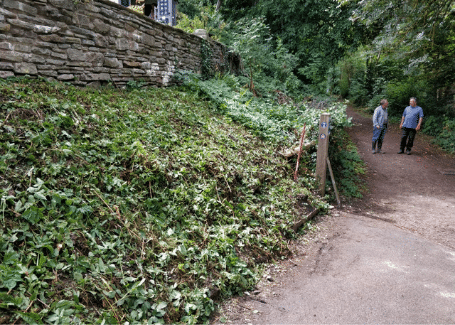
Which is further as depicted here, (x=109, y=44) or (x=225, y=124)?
(x=225, y=124)

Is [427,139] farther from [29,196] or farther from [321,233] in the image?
[29,196]

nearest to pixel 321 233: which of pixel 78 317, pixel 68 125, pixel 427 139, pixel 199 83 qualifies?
pixel 78 317

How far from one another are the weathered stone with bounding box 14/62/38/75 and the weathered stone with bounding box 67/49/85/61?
0.67m

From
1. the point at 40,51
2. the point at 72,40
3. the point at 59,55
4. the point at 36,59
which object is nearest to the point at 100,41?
the point at 72,40

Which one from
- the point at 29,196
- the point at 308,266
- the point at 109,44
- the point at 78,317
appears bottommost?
the point at 308,266

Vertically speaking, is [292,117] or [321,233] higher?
[292,117]

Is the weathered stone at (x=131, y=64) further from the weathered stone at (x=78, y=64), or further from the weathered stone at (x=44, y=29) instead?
the weathered stone at (x=44, y=29)

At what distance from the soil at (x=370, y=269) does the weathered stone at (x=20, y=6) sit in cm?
480

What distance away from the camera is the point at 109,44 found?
17.8 ft

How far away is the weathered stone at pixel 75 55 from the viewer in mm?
4688

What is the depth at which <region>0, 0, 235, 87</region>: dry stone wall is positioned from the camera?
396cm

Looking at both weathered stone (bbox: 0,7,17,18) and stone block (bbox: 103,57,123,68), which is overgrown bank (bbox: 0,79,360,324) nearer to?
stone block (bbox: 103,57,123,68)

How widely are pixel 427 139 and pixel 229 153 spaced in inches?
396

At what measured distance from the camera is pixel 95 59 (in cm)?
513
